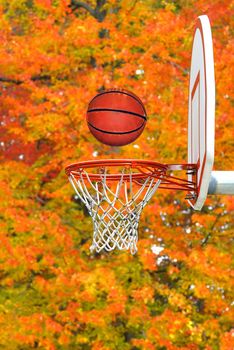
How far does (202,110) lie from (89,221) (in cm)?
726

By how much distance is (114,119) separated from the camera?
17.6 ft

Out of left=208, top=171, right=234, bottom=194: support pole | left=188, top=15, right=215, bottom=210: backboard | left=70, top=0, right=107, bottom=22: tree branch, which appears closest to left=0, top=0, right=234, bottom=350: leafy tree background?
left=70, top=0, right=107, bottom=22: tree branch

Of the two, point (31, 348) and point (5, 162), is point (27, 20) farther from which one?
point (31, 348)

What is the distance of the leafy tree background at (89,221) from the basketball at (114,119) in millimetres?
4120

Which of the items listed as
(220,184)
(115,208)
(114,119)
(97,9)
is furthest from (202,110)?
(97,9)

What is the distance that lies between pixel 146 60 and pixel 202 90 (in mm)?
6082

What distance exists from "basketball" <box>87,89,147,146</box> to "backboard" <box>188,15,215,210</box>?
0.44 metres

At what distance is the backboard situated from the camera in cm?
411

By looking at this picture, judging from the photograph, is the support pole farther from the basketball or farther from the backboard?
the basketball

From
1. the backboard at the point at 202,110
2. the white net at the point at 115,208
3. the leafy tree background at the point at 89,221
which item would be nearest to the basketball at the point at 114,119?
the white net at the point at 115,208

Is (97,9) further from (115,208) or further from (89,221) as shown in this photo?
(115,208)

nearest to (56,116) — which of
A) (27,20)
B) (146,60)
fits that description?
(146,60)

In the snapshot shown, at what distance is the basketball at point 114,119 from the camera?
5324 millimetres

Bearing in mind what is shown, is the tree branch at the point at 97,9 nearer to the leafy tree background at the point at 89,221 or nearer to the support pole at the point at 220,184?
the leafy tree background at the point at 89,221
